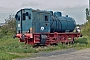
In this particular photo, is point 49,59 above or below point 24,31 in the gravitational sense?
below

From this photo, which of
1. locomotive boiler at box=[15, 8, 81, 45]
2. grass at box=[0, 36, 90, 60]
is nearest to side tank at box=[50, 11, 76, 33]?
locomotive boiler at box=[15, 8, 81, 45]

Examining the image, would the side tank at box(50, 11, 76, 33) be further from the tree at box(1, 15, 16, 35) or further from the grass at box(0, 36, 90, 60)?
the tree at box(1, 15, 16, 35)

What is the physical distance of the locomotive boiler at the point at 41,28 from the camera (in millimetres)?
19984

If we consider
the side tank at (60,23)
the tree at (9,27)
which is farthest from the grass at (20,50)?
the tree at (9,27)

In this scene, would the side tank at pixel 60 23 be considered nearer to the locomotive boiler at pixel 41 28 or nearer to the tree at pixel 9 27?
the locomotive boiler at pixel 41 28

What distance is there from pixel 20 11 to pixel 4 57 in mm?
9554

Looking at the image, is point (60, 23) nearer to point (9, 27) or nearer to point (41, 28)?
point (41, 28)

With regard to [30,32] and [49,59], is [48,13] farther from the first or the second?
[49,59]

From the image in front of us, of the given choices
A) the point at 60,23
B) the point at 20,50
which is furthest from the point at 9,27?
the point at 20,50

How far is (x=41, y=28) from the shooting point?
20.9 metres

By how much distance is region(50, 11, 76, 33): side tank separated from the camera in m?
22.6

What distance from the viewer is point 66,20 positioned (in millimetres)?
24016

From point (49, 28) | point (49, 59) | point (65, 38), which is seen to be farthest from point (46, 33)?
point (49, 59)

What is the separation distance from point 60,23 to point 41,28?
9.64ft
